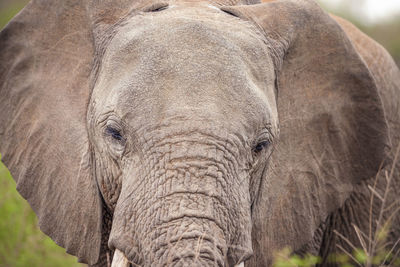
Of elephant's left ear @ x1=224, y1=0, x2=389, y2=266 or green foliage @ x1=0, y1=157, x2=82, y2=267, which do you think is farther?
green foliage @ x1=0, y1=157, x2=82, y2=267

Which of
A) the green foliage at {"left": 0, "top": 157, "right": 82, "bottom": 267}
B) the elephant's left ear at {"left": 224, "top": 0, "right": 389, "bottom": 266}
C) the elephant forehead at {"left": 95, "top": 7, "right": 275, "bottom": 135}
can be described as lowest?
the green foliage at {"left": 0, "top": 157, "right": 82, "bottom": 267}

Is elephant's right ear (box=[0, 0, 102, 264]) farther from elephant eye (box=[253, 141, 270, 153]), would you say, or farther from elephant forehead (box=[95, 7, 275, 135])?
elephant eye (box=[253, 141, 270, 153])

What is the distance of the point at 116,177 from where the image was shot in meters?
3.51

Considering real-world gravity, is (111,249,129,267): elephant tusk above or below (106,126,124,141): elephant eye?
below

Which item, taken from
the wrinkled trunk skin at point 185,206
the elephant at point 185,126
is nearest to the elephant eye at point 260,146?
the elephant at point 185,126

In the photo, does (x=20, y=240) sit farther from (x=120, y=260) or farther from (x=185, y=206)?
(x=185, y=206)

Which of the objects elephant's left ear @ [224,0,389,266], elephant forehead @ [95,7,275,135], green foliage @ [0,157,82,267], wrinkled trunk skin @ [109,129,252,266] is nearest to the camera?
wrinkled trunk skin @ [109,129,252,266]

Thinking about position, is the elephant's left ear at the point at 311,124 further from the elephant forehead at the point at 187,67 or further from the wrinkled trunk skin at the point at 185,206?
the wrinkled trunk skin at the point at 185,206

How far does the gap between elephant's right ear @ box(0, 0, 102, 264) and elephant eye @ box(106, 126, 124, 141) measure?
32 cm

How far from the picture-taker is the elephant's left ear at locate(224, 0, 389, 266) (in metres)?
3.91

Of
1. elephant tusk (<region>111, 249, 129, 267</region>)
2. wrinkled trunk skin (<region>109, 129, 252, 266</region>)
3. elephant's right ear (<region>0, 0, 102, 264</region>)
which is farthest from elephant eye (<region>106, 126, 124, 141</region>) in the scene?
elephant tusk (<region>111, 249, 129, 267</region>)

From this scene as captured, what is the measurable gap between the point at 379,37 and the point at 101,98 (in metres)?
12.0

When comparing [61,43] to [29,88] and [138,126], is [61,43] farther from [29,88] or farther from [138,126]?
[138,126]

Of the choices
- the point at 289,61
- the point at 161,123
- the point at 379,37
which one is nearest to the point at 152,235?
the point at 161,123
